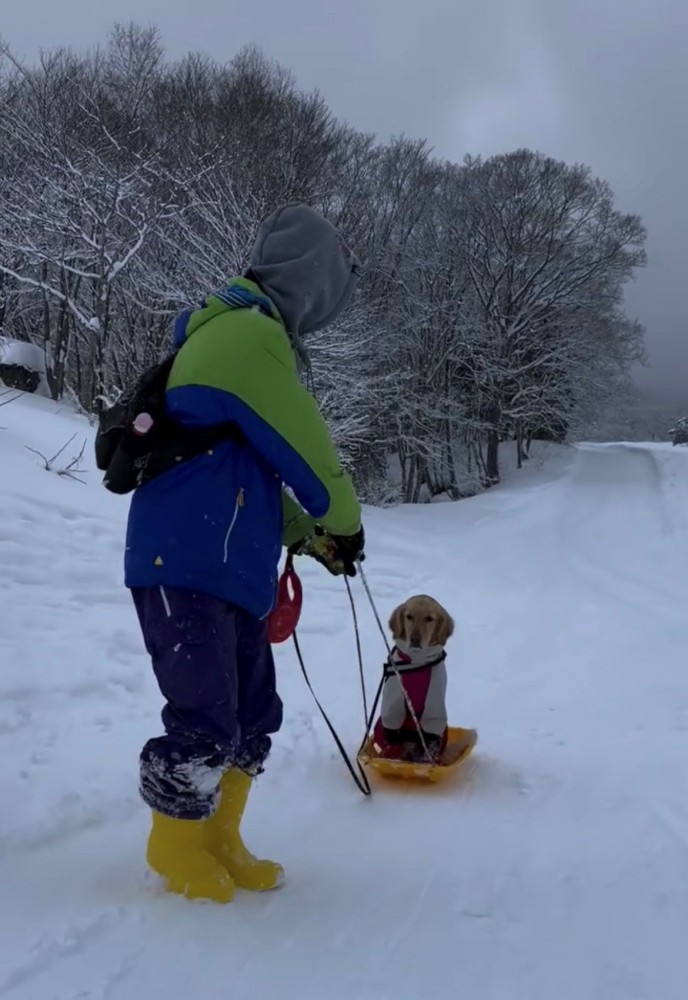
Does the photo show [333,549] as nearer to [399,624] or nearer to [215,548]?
[215,548]

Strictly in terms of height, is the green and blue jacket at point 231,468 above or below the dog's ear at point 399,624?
above

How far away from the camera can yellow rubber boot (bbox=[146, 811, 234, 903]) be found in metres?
2.22

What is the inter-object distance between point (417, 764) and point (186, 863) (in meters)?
1.44

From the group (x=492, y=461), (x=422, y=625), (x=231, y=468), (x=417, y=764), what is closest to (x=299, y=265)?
(x=231, y=468)

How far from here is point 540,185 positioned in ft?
81.7

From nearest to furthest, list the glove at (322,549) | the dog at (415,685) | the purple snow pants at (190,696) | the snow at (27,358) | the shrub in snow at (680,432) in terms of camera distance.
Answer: the purple snow pants at (190,696), the glove at (322,549), the dog at (415,685), the snow at (27,358), the shrub in snow at (680,432)

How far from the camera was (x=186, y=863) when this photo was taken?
2.22m

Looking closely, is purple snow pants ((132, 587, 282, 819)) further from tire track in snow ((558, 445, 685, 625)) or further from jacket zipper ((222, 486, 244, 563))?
tire track in snow ((558, 445, 685, 625))

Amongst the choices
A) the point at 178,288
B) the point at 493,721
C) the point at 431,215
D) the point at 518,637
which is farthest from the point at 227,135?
the point at 493,721

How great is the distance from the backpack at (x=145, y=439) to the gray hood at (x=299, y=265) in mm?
480

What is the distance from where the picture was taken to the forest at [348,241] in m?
17.1

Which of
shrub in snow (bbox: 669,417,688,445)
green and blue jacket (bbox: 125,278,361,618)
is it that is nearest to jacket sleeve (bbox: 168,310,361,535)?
green and blue jacket (bbox: 125,278,361,618)

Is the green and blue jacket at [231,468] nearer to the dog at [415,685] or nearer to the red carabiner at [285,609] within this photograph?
the red carabiner at [285,609]

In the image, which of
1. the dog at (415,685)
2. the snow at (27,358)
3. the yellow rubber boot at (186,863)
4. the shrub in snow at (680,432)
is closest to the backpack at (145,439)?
the yellow rubber boot at (186,863)
